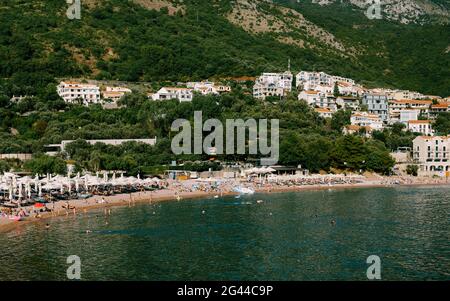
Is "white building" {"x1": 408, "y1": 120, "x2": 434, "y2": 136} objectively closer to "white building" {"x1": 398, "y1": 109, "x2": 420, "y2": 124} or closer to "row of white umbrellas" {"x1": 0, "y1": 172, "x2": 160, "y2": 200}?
"white building" {"x1": 398, "y1": 109, "x2": 420, "y2": 124}

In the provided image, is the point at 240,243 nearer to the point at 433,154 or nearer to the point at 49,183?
the point at 49,183

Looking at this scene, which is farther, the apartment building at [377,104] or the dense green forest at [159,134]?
the apartment building at [377,104]

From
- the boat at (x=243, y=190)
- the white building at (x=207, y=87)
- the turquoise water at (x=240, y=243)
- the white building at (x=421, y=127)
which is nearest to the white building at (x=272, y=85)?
the white building at (x=207, y=87)

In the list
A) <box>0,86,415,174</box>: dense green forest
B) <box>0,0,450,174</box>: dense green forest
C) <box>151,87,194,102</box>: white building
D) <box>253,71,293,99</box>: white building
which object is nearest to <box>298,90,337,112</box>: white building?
<box>253,71,293,99</box>: white building

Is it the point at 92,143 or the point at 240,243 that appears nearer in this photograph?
the point at 240,243

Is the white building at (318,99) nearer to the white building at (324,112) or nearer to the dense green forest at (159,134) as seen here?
the white building at (324,112)

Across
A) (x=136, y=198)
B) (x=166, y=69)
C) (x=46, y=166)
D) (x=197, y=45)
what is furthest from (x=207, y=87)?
(x=136, y=198)
